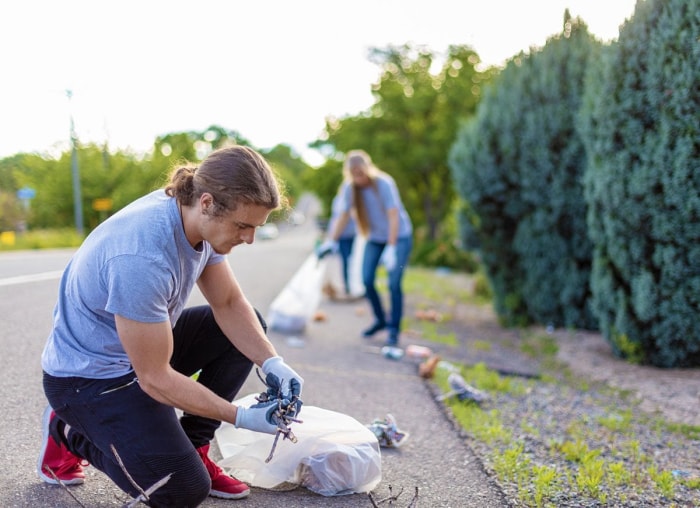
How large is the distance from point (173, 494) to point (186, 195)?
112 cm

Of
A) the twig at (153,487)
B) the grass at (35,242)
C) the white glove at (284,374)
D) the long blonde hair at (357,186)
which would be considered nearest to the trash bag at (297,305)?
the long blonde hair at (357,186)

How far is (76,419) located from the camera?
2.64 m

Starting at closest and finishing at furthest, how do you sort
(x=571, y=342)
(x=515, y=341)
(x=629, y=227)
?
(x=629, y=227)
(x=571, y=342)
(x=515, y=341)

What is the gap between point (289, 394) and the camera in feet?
9.21

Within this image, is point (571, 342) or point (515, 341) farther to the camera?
point (515, 341)

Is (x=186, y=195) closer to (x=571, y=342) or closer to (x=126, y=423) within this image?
(x=126, y=423)

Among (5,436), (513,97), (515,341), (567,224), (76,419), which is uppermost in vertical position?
(513,97)

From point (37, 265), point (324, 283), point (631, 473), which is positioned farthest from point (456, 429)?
point (37, 265)

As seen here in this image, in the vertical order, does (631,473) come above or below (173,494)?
below

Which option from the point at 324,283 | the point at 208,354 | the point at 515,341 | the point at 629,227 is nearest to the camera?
the point at 208,354

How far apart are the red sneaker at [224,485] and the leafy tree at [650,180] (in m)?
4.05

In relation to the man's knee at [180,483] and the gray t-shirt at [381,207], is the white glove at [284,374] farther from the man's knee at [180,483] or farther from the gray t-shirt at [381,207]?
the gray t-shirt at [381,207]

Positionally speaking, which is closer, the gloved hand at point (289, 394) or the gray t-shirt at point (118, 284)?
the gray t-shirt at point (118, 284)

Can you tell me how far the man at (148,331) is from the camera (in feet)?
7.97
